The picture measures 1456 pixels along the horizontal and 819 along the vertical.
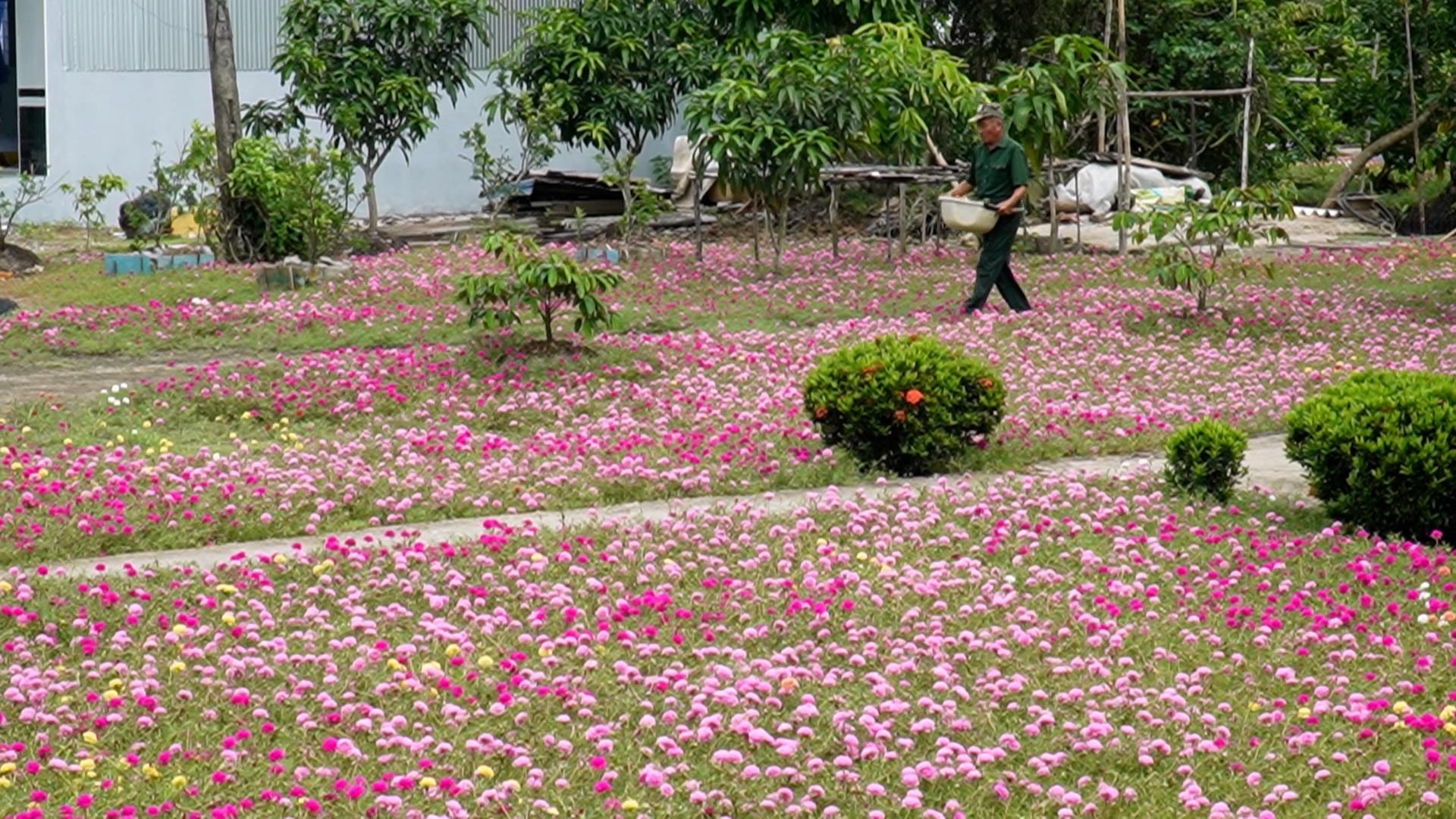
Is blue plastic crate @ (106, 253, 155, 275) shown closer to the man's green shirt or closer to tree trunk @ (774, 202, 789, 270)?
tree trunk @ (774, 202, 789, 270)

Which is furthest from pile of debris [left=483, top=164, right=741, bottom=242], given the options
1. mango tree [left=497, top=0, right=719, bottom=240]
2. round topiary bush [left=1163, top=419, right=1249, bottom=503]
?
round topiary bush [left=1163, top=419, right=1249, bottom=503]

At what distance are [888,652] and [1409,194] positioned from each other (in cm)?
1968

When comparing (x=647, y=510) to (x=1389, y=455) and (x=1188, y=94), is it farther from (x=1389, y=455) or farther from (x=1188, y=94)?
(x=1188, y=94)

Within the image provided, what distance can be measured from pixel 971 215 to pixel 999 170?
18.7 inches

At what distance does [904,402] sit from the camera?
8844 mm

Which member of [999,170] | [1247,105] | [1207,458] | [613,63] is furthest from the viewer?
[1247,105]

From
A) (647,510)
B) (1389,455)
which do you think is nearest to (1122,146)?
(1389,455)

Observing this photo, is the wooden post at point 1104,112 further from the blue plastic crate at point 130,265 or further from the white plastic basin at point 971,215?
the blue plastic crate at point 130,265

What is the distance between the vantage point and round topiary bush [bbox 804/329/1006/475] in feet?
29.1

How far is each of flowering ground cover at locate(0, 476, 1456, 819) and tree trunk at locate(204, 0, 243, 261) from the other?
10.6 meters

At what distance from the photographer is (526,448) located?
9500 millimetres

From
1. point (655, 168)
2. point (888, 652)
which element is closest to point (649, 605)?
point (888, 652)

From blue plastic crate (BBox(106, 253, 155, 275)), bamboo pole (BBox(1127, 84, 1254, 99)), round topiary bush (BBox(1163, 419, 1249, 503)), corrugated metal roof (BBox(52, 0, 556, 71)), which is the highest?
corrugated metal roof (BBox(52, 0, 556, 71))

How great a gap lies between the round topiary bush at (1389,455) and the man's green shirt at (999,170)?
19.0ft
